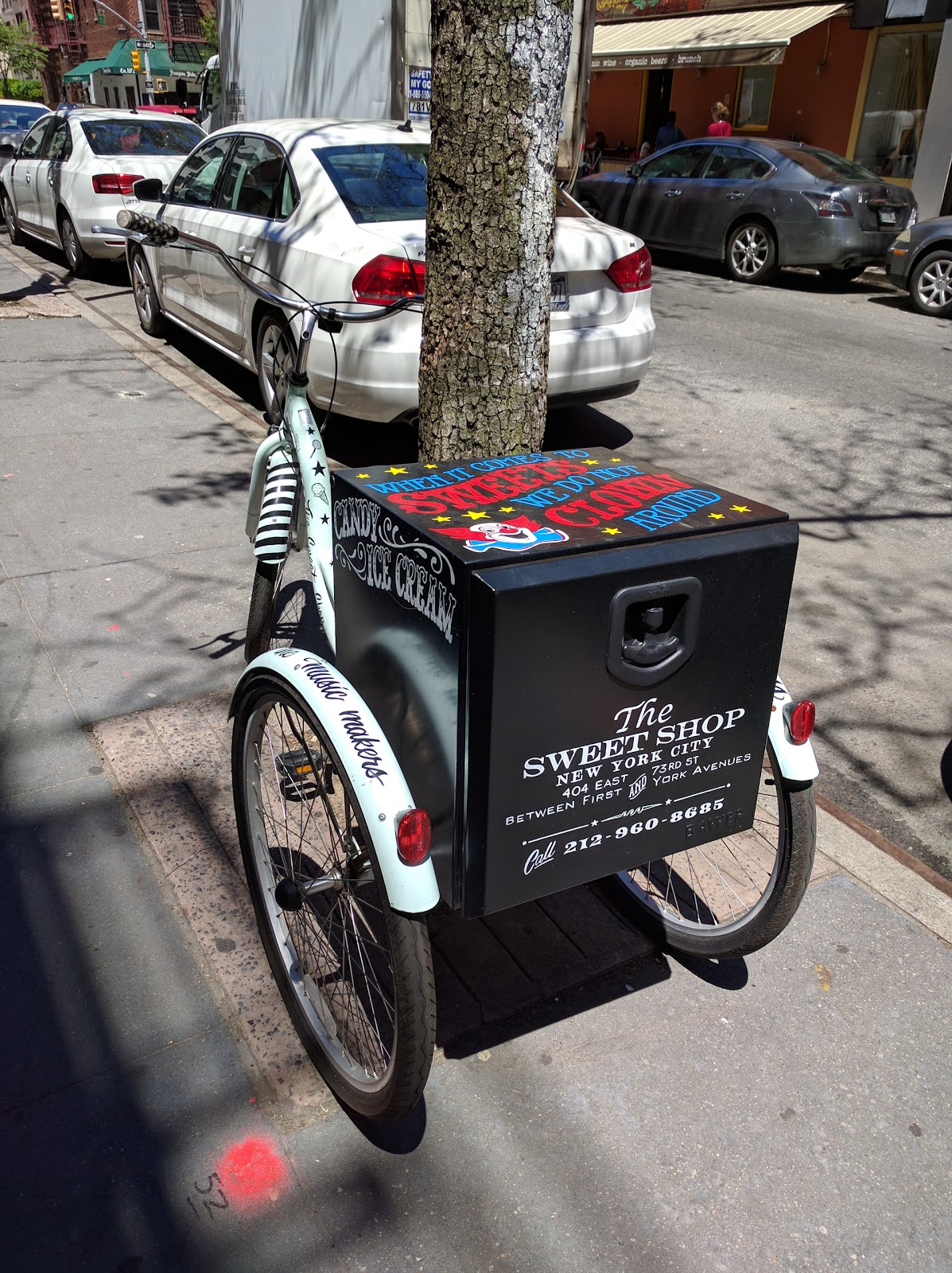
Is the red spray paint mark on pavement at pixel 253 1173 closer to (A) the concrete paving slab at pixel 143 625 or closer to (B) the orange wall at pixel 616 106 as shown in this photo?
(A) the concrete paving slab at pixel 143 625

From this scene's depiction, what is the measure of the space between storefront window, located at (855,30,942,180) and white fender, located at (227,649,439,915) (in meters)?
18.1

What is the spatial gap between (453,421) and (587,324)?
3.30 metres

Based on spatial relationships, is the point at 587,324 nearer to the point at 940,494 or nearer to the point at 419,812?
the point at 940,494

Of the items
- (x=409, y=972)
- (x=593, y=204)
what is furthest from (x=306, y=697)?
(x=593, y=204)

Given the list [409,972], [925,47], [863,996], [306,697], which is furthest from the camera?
[925,47]

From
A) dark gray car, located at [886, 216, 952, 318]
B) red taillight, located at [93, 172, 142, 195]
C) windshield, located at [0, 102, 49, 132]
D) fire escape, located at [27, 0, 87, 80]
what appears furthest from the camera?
fire escape, located at [27, 0, 87, 80]

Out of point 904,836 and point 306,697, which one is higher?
point 306,697

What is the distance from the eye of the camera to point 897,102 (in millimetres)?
17547

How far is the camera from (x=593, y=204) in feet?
49.7

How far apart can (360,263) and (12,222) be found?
35.8ft

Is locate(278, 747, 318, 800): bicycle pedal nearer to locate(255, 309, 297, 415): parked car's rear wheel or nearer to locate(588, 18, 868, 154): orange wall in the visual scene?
locate(255, 309, 297, 415): parked car's rear wheel

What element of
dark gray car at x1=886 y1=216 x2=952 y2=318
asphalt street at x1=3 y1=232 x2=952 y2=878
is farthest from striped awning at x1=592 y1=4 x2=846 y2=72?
dark gray car at x1=886 y1=216 x2=952 y2=318

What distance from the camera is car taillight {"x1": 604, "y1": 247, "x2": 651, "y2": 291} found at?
6.14m

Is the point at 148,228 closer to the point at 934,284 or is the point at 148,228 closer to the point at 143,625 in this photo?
the point at 143,625
